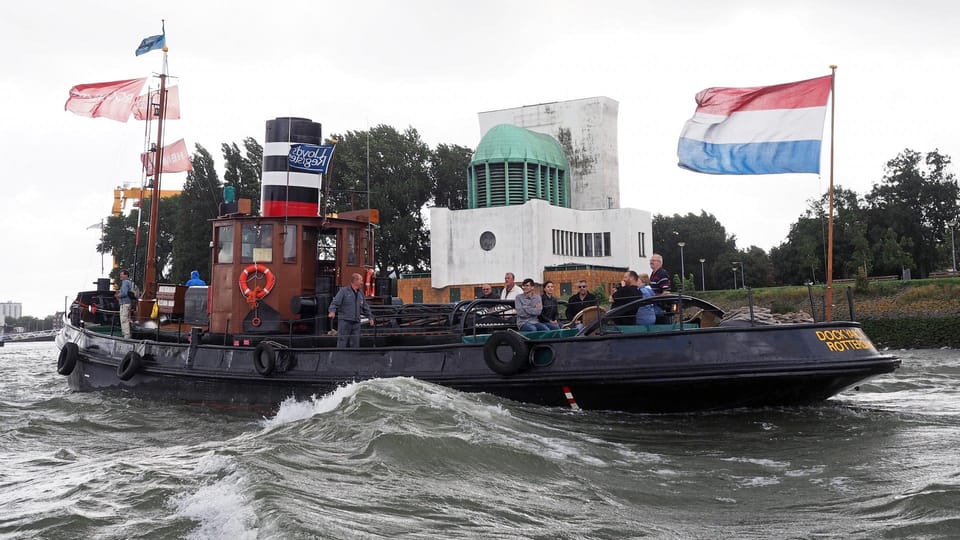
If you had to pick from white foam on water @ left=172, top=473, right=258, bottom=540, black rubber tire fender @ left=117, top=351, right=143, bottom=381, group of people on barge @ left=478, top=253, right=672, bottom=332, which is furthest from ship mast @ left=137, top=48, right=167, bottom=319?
white foam on water @ left=172, top=473, right=258, bottom=540

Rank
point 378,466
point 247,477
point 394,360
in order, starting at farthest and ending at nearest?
point 394,360 → point 378,466 → point 247,477

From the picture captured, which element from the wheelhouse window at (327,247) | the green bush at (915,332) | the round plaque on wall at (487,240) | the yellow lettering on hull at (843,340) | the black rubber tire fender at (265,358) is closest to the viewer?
the yellow lettering on hull at (843,340)

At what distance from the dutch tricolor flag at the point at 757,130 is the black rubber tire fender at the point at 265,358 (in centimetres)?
626

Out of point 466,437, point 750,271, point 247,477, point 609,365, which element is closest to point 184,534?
point 247,477

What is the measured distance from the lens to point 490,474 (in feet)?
21.9

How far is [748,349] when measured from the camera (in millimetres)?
9695

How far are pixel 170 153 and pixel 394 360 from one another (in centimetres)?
1019

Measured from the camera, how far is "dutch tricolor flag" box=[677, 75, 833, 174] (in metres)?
10.7

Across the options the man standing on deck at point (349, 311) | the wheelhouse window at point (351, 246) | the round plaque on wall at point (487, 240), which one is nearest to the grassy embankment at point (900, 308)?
the round plaque on wall at point (487, 240)

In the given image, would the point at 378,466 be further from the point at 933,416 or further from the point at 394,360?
the point at 933,416

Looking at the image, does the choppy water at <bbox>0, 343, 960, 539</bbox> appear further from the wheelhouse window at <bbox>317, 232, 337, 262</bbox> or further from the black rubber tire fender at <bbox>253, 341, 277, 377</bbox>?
the wheelhouse window at <bbox>317, 232, 337, 262</bbox>

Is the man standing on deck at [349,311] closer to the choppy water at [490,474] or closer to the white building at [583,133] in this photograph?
the choppy water at [490,474]

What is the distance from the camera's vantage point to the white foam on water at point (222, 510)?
16.3 feet

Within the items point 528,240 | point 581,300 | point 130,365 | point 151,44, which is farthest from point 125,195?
point 581,300
